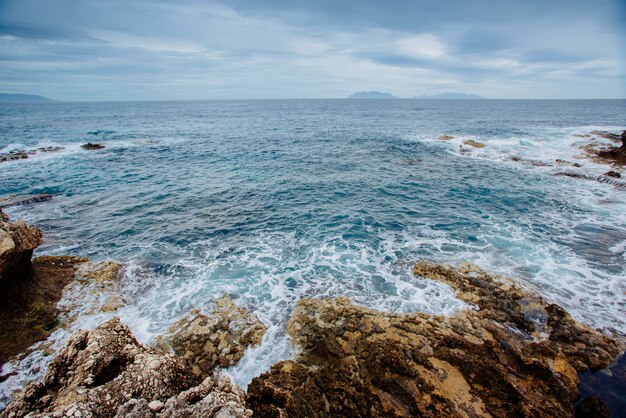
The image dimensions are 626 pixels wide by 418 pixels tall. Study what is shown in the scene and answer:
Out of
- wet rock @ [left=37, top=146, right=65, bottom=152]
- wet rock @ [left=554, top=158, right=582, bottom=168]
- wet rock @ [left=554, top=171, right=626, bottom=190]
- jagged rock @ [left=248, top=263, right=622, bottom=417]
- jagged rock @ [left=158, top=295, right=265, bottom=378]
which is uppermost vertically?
wet rock @ [left=554, top=158, right=582, bottom=168]

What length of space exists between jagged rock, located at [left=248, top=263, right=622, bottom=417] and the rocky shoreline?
34mm

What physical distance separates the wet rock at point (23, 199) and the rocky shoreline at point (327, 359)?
48.7 ft

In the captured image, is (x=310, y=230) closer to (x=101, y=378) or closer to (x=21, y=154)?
(x=101, y=378)

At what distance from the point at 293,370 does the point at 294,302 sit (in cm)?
401

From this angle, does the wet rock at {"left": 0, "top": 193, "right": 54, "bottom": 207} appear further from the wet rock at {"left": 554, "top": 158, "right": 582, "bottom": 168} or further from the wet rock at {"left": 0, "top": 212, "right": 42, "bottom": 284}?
the wet rock at {"left": 554, "top": 158, "right": 582, "bottom": 168}

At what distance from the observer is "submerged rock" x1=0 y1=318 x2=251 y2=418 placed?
18.1 feet

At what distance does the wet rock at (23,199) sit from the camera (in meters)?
23.6

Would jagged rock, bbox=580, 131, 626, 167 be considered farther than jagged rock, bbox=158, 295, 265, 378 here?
Yes

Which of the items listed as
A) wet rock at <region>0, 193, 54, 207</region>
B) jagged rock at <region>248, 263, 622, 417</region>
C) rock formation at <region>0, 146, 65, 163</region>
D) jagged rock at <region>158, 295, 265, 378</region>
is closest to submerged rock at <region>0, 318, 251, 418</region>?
jagged rock at <region>248, 263, 622, 417</region>

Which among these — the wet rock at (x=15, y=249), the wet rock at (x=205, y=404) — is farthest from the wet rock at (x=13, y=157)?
the wet rock at (x=205, y=404)

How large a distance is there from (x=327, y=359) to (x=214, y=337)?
4.36 meters

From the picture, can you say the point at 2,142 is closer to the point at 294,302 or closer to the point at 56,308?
the point at 56,308

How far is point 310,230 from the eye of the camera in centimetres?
2009

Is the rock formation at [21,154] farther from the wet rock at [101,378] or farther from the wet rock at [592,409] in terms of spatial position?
the wet rock at [592,409]
